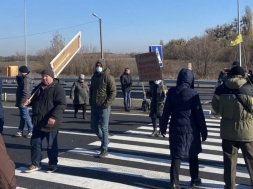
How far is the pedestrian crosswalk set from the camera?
6352mm

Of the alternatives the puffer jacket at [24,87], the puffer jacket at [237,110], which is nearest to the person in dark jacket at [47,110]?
the puffer jacket at [237,110]

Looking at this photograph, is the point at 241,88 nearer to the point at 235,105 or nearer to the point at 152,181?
the point at 235,105

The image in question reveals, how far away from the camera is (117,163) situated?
7.63m

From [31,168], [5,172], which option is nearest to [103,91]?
[31,168]

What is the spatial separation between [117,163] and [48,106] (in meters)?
1.79

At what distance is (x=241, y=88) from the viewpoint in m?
5.34

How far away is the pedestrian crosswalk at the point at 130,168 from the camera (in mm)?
6352

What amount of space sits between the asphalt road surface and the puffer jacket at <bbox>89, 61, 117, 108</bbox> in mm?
1144

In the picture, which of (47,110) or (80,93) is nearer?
(47,110)

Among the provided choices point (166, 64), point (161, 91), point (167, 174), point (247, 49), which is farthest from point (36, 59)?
point (167, 174)

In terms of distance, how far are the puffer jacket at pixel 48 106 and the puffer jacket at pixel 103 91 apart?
1111 mm

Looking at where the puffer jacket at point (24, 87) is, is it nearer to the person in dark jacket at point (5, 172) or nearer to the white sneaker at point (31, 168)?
the white sneaker at point (31, 168)

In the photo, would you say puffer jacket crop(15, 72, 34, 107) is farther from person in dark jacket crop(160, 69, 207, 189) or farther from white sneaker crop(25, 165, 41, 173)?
person in dark jacket crop(160, 69, 207, 189)

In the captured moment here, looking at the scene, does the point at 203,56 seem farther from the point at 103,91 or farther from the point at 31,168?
the point at 31,168
